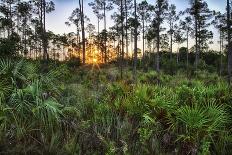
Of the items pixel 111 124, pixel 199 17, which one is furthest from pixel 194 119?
pixel 199 17

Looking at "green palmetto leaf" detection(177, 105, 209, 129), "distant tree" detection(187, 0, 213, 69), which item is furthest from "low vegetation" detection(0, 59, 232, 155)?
"distant tree" detection(187, 0, 213, 69)

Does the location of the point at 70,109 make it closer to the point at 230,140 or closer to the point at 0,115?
the point at 0,115

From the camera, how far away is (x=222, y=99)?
31.2 feet

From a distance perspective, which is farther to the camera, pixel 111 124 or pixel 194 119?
pixel 111 124

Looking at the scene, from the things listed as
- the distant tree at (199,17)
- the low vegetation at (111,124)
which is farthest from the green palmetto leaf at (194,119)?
the distant tree at (199,17)

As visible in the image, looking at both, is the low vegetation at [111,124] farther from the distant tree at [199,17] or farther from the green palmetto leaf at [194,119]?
the distant tree at [199,17]

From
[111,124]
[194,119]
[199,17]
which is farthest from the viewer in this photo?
[199,17]

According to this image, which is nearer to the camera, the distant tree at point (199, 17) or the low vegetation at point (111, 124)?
the low vegetation at point (111, 124)

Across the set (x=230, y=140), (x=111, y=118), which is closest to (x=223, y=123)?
(x=230, y=140)

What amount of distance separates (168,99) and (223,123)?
5.50ft

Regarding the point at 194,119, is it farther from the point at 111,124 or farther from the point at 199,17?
the point at 199,17

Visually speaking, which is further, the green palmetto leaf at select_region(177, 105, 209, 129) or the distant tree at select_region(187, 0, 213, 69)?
the distant tree at select_region(187, 0, 213, 69)

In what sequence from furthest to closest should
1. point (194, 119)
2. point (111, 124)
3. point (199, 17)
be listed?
point (199, 17) < point (111, 124) < point (194, 119)

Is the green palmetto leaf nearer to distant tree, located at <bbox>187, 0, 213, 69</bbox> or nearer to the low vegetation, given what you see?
the low vegetation
